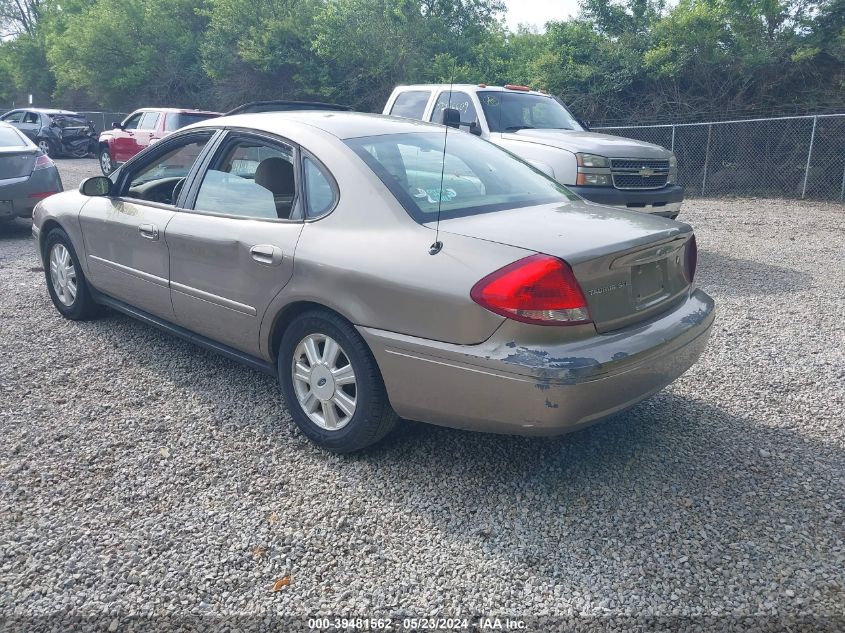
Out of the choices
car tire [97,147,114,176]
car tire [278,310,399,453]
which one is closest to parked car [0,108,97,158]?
car tire [97,147,114,176]

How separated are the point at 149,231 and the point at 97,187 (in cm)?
84

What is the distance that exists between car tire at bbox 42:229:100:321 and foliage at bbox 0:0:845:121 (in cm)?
453

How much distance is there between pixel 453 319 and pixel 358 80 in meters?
21.1

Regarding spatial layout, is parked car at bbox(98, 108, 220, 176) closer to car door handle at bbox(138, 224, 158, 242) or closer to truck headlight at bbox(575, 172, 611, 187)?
truck headlight at bbox(575, 172, 611, 187)

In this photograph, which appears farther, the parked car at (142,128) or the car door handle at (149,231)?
the parked car at (142,128)

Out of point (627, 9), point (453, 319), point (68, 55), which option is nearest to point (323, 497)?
point (453, 319)

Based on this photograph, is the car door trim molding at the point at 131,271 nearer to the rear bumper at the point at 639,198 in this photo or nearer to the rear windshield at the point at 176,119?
the rear bumper at the point at 639,198

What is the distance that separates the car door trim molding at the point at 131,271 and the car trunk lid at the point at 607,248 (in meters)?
2.07

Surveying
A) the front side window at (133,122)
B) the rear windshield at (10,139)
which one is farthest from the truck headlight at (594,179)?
the front side window at (133,122)

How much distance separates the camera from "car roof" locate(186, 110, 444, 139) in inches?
146

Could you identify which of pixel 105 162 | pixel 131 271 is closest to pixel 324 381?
pixel 131 271

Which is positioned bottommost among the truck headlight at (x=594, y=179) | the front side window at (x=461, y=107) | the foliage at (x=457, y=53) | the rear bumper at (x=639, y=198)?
the rear bumper at (x=639, y=198)

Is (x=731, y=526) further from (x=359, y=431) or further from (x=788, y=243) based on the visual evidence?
(x=788, y=243)

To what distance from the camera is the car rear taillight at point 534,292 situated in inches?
107
